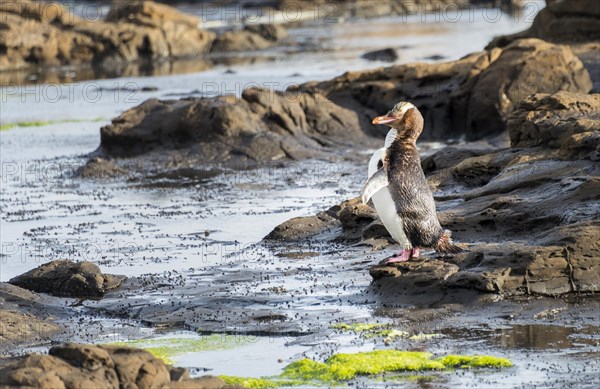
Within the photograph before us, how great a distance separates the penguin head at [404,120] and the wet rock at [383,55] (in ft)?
109

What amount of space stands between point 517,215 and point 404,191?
82.7 inches

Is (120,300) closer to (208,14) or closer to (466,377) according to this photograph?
(466,377)

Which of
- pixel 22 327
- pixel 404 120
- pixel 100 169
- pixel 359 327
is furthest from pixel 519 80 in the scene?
pixel 22 327

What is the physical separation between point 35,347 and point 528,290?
14.9ft

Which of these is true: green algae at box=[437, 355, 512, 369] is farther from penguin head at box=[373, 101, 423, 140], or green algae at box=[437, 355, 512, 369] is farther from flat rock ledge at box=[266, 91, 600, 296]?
penguin head at box=[373, 101, 423, 140]

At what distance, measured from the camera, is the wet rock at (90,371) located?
26.5 ft

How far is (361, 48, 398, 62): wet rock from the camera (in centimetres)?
4634

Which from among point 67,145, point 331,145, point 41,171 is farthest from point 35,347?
point 67,145

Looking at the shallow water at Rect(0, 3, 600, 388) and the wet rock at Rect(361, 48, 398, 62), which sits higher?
the shallow water at Rect(0, 3, 600, 388)

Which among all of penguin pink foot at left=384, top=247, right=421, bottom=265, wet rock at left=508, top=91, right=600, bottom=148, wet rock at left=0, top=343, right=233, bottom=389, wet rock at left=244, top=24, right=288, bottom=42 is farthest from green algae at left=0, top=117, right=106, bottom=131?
wet rock at left=244, top=24, right=288, bottom=42

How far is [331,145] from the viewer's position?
2577 cm

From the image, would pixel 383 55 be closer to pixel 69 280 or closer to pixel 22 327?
pixel 69 280

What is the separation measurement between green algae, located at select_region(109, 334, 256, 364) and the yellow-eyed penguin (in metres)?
2.06

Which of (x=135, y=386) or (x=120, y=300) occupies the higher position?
(x=135, y=386)
